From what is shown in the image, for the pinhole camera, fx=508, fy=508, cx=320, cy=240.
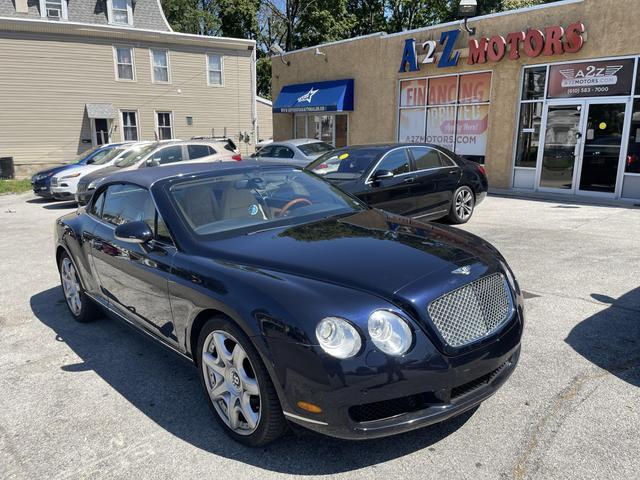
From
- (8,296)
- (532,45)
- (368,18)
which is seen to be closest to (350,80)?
(532,45)

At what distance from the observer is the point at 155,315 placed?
3471mm

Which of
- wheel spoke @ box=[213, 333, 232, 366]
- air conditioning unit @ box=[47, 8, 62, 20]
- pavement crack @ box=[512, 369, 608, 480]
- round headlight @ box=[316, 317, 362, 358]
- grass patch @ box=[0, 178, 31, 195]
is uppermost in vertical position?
air conditioning unit @ box=[47, 8, 62, 20]

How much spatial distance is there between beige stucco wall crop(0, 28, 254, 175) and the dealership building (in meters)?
10.2

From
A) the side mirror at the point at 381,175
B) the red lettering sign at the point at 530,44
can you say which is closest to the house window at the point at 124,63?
the red lettering sign at the point at 530,44

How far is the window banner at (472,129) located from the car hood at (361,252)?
449 inches

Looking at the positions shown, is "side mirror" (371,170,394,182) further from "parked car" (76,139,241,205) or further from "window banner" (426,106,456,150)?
"window banner" (426,106,456,150)

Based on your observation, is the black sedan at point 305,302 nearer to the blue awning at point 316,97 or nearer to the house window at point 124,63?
the blue awning at point 316,97

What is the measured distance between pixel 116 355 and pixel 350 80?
1487 cm

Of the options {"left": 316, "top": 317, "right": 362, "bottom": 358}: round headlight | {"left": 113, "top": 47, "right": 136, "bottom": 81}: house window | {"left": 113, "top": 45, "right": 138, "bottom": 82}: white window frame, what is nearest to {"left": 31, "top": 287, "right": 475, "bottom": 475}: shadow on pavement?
{"left": 316, "top": 317, "right": 362, "bottom": 358}: round headlight

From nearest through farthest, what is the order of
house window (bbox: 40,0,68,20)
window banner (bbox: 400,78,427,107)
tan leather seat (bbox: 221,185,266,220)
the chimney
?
1. tan leather seat (bbox: 221,185,266,220)
2. window banner (bbox: 400,78,427,107)
3. the chimney
4. house window (bbox: 40,0,68,20)

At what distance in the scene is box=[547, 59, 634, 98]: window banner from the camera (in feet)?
37.6

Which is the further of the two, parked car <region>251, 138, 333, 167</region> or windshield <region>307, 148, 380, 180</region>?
parked car <region>251, 138, 333, 167</region>

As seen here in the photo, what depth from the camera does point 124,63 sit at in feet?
78.5

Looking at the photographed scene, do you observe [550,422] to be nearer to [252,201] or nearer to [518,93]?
[252,201]
